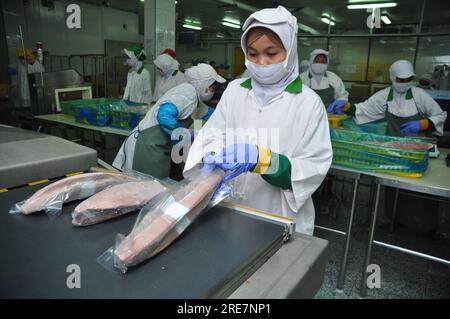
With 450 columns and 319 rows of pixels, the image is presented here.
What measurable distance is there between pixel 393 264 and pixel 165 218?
2221 millimetres

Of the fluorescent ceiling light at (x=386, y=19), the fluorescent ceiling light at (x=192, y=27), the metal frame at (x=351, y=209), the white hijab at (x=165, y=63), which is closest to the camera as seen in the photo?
the metal frame at (x=351, y=209)

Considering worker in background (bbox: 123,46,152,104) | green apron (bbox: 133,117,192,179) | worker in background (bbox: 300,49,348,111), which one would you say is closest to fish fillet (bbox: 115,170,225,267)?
green apron (bbox: 133,117,192,179)

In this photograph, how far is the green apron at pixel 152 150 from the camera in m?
2.50

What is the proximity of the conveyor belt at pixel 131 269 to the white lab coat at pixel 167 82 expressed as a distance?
13.3 ft

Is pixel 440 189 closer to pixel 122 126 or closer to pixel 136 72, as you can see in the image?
pixel 122 126

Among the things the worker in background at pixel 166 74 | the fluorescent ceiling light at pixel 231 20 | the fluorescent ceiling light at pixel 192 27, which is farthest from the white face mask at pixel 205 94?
the fluorescent ceiling light at pixel 192 27

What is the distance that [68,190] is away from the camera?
0.92 meters

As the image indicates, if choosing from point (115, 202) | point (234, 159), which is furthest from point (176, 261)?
point (234, 159)

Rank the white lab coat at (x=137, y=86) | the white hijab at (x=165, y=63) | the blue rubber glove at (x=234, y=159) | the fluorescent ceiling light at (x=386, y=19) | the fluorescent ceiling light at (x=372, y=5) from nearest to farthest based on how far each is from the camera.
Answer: the blue rubber glove at (x=234, y=159), the white hijab at (x=165, y=63), the white lab coat at (x=137, y=86), the fluorescent ceiling light at (x=372, y=5), the fluorescent ceiling light at (x=386, y=19)

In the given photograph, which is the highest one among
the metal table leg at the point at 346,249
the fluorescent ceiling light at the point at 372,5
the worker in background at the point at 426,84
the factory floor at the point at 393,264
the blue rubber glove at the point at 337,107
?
the fluorescent ceiling light at the point at 372,5

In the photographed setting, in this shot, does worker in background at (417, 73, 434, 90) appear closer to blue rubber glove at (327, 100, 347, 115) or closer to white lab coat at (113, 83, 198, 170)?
blue rubber glove at (327, 100, 347, 115)

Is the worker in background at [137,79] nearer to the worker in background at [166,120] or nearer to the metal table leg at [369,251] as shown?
the worker in background at [166,120]

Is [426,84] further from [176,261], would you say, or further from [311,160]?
[176,261]

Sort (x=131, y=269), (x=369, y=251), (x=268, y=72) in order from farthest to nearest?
(x=369, y=251) < (x=268, y=72) < (x=131, y=269)
